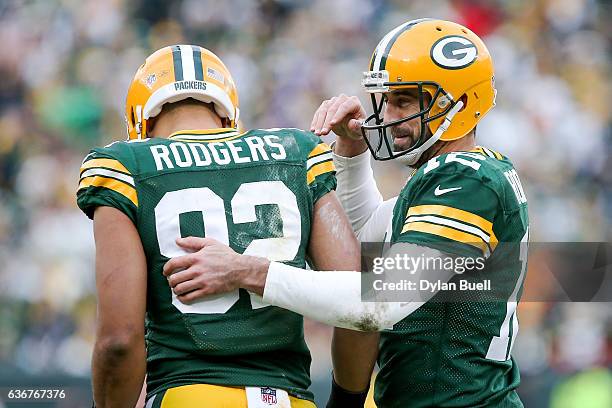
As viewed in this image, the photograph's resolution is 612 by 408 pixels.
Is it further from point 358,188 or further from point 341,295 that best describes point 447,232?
point 358,188

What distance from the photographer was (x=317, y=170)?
3260mm

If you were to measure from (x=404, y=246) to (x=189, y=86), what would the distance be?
909mm

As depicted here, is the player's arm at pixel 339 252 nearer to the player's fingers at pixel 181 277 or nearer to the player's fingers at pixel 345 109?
the player's fingers at pixel 181 277

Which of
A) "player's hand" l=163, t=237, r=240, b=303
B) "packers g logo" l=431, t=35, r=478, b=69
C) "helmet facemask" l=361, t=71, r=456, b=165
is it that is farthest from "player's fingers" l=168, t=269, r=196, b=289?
"packers g logo" l=431, t=35, r=478, b=69

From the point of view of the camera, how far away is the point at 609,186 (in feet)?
28.3

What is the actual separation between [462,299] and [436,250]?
25 cm

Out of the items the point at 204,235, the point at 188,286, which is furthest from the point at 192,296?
the point at 204,235

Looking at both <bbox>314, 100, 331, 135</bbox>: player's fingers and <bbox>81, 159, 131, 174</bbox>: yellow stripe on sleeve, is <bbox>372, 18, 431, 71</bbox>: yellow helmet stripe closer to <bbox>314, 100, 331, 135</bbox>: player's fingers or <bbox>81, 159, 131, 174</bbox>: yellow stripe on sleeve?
<bbox>314, 100, 331, 135</bbox>: player's fingers

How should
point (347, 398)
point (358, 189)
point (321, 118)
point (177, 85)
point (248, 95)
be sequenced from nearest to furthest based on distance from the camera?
1. point (177, 85)
2. point (347, 398)
3. point (321, 118)
4. point (358, 189)
5. point (248, 95)

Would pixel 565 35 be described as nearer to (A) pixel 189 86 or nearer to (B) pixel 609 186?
(B) pixel 609 186

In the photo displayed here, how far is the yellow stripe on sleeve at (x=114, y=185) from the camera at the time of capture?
2984mm

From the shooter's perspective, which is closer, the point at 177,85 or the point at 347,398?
the point at 177,85

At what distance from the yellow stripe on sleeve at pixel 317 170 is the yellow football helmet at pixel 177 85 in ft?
1.38

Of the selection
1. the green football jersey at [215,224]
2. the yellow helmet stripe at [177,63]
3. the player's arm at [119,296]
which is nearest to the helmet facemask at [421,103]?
the green football jersey at [215,224]
